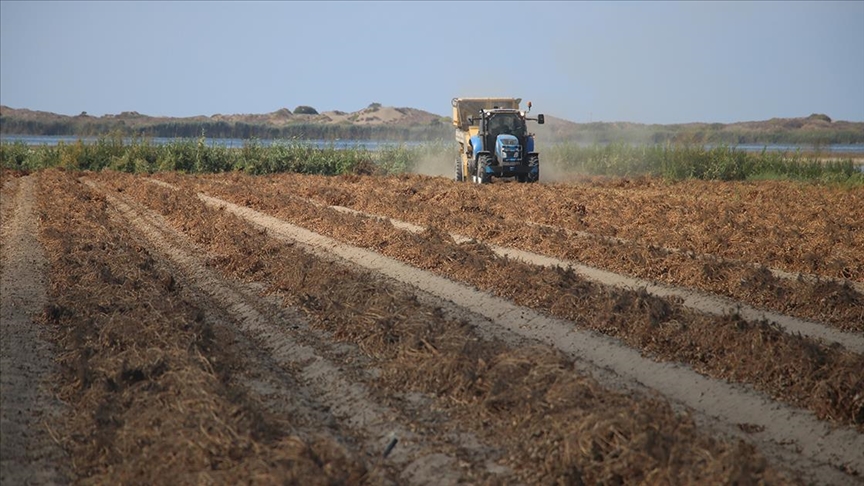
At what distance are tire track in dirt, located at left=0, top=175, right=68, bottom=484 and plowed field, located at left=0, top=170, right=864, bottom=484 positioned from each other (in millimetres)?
25

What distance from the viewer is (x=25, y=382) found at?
7.83 meters

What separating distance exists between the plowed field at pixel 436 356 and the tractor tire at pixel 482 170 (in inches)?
459

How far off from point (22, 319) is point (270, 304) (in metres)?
2.64

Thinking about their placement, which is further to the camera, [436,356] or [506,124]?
[506,124]

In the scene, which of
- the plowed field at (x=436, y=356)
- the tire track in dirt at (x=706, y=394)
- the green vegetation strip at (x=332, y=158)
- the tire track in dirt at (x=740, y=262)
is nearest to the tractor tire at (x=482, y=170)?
the green vegetation strip at (x=332, y=158)

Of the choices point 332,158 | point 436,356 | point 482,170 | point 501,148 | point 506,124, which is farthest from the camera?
point 332,158

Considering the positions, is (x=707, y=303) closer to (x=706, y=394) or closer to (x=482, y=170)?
(x=706, y=394)

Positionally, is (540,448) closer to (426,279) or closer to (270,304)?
(270,304)

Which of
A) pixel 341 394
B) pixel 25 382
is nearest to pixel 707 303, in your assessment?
pixel 341 394

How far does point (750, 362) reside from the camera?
833 cm

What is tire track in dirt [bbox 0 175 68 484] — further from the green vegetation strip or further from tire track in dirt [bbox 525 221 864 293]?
the green vegetation strip

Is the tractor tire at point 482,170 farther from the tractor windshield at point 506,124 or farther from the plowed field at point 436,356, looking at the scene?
the plowed field at point 436,356

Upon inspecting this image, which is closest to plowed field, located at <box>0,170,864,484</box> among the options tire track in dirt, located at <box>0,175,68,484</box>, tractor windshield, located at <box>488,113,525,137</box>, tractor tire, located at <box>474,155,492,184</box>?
tire track in dirt, located at <box>0,175,68,484</box>

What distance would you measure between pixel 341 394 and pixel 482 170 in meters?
21.8
